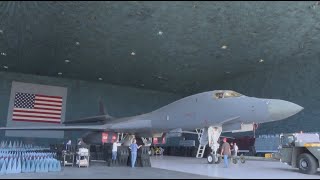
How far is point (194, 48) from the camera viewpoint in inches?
746

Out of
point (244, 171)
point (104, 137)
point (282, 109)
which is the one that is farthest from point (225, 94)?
point (104, 137)

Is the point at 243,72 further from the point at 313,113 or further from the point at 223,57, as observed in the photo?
the point at 313,113

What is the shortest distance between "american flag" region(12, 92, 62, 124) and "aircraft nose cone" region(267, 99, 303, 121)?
20.6m

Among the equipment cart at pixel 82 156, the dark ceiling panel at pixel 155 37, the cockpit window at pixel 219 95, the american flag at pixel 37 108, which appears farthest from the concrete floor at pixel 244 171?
the american flag at pixel 37 108

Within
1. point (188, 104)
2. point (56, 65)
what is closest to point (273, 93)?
point (188, 104)

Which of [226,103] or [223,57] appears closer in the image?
[226,103]

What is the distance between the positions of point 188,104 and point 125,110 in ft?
53.8

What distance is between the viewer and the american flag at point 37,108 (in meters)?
26.7

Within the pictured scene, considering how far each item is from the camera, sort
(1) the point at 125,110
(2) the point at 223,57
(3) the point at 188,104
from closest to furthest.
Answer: (3) the point at 188,104, (2) the point at 223,57, (1) the point at 125,110

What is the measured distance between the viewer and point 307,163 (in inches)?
436

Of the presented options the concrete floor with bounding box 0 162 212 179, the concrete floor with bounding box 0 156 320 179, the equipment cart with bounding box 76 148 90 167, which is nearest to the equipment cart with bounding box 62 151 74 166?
the equipment cart with bounding box 76 148 90 167

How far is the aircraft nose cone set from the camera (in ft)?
40.9

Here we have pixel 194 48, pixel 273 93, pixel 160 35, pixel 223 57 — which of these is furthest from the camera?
pixel 273 93

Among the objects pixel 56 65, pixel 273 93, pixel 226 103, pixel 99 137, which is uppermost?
pixel 56 65
